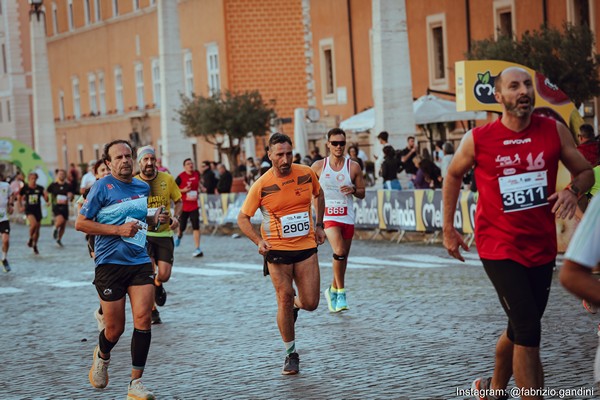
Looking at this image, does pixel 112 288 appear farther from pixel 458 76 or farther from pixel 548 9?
pixel 548 9

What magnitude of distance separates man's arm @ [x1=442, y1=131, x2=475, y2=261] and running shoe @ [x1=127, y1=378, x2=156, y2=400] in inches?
105

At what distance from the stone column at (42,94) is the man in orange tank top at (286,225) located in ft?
160

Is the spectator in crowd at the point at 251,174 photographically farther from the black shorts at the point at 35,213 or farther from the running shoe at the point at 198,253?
the running shoe at the point at 198,253

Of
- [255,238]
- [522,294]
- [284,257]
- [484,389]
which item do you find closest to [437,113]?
[284,257]

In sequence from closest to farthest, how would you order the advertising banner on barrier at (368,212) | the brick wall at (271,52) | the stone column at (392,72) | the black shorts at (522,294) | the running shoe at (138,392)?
the black shorts at (522,294) → the running shoe at (138,392) → the advertising banner on barrier at (368,212) → the stone column at (392,72) → the brick wall at (271,52)

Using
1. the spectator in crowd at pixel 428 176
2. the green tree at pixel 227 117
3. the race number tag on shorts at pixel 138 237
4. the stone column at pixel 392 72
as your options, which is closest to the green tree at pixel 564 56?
the stone column at pixel 392 72

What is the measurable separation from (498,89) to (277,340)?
547 centimetres

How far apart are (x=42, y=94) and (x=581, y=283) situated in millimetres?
57457

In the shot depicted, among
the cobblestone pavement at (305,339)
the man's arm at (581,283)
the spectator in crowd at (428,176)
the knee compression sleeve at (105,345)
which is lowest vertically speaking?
the cobblestone pavement at (305,339)

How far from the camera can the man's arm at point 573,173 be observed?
25.4 feet

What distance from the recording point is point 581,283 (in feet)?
16.6

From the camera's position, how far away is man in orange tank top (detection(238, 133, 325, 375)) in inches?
440

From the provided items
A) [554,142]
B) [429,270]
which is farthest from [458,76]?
[554,142]

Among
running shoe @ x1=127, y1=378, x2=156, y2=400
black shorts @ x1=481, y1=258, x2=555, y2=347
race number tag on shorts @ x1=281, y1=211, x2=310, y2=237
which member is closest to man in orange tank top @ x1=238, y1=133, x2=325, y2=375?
race number tag on shorts @ x1=281, y1=211, x2=310, y2=237
